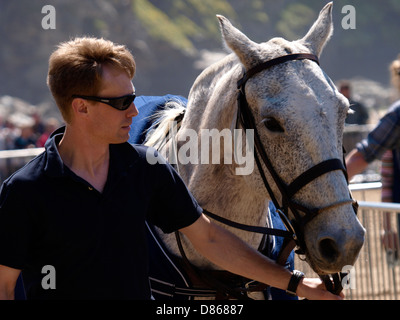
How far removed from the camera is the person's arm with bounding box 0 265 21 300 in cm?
198

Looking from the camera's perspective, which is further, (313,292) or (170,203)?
(313,292)

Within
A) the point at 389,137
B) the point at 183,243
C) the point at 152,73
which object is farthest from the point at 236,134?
the point at 152,73

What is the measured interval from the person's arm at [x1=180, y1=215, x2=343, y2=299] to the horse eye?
0.49 metres

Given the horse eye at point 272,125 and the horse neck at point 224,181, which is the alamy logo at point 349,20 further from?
the horse eye at point 272,125

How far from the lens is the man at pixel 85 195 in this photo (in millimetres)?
2018

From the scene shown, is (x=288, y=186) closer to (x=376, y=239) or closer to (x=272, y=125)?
(x=272, y=125)

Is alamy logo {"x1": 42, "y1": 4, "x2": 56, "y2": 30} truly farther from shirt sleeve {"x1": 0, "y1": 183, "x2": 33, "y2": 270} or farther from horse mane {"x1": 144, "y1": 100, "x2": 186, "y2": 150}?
shirt sleeve {"x1": 0, "y1": 183, "x2": 33, "y2": 270}

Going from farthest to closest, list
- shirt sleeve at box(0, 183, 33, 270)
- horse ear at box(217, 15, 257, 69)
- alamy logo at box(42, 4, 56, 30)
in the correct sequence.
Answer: alamy logo at box(42, 4, 56, 30)
horse ear at box(217, 15, 257, 69)
shirt sleeve at box(0, 183, 33, 270)

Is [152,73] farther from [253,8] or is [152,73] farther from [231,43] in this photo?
[231,43]

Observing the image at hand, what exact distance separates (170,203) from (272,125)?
0.59m

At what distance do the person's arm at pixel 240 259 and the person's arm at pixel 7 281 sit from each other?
0.77 m

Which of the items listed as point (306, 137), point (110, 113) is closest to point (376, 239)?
point (306, 137)

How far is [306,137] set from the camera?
2439 mm

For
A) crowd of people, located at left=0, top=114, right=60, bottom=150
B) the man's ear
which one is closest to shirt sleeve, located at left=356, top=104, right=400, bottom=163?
the man's ear
